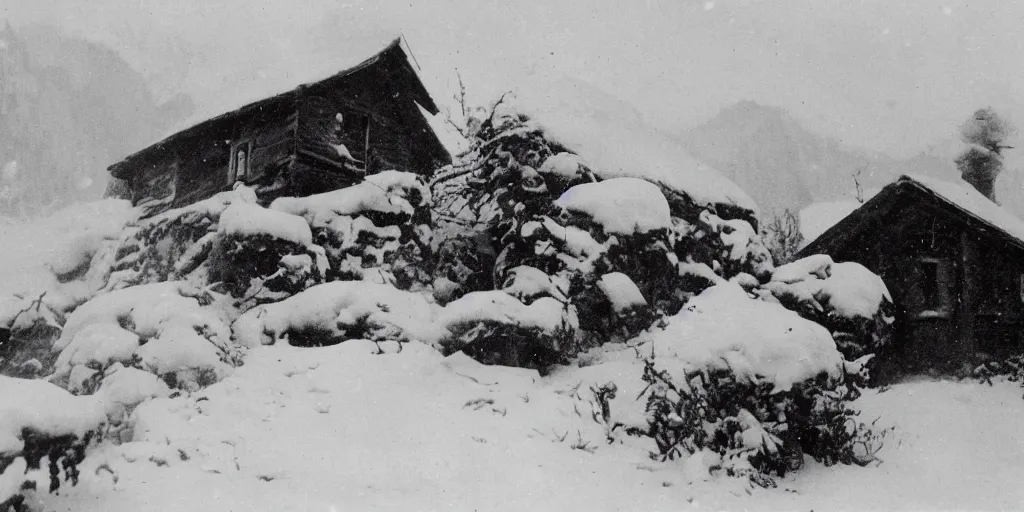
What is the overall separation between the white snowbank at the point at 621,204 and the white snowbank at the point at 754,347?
3636mm

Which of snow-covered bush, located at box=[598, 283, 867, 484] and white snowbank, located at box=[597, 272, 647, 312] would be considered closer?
snow-covered bush, located at box=[598, 283, 867, 484]

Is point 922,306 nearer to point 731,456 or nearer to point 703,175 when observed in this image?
point 703,175

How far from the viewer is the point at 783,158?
69.0 metres

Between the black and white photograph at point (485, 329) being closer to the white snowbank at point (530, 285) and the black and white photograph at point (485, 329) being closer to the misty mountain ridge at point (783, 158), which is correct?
the white snowbank at point (530, 285)

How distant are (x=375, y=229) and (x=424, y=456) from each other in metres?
6.83

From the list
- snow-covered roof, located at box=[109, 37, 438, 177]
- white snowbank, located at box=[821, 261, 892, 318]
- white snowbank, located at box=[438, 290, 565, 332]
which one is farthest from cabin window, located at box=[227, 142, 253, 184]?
white snowbank, located at box=[821, 261, 892, 318]

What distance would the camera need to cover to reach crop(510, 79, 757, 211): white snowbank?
42.7 ft

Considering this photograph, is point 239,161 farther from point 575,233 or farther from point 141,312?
point 575,233

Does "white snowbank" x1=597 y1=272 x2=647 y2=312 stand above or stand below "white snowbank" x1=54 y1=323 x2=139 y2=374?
above

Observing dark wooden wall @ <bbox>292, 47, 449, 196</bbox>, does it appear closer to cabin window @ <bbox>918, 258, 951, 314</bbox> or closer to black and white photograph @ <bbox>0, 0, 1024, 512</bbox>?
black and white photograph @ <bbox>0, 0, 1024, 512</bbox>

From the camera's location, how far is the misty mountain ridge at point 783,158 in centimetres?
6344

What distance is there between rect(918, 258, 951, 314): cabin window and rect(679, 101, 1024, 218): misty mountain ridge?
47999 mm

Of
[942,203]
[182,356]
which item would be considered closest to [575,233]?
[182,356]

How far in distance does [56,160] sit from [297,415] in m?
60.5
